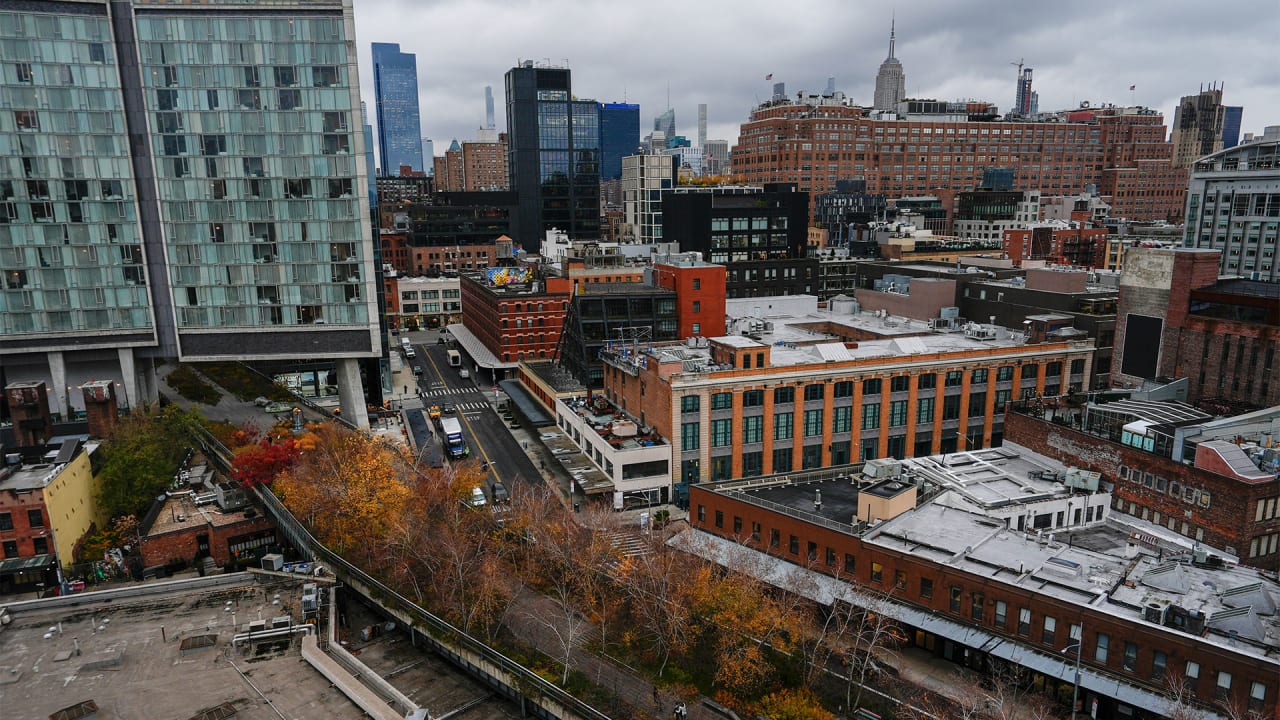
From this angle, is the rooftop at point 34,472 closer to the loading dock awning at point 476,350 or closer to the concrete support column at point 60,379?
the concrete support column at point 60,379

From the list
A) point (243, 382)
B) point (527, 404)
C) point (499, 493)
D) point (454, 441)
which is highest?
point (243, 382)

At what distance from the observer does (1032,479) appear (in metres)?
66.6

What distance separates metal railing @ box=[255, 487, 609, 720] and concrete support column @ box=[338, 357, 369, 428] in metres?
30.6

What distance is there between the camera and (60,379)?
9556cm

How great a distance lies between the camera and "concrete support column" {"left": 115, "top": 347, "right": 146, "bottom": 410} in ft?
316

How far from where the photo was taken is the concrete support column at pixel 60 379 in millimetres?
94812

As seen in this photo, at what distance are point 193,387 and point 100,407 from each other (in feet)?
83.7

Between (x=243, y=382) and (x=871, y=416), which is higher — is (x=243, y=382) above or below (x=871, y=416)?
below

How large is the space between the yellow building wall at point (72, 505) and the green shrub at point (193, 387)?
30036 millimetres

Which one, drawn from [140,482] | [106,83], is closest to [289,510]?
[140,482]

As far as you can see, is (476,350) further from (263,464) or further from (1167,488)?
(1167,488)

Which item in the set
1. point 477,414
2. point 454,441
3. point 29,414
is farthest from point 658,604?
point 477,414

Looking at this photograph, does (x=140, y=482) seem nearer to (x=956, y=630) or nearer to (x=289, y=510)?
(x=289, y=510)

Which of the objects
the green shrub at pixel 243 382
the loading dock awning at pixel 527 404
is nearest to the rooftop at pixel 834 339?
the loading dock awning at pixel 527 404
